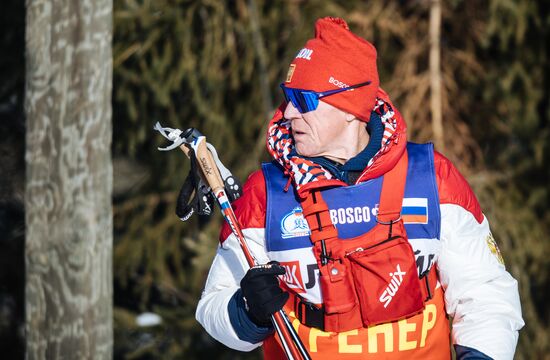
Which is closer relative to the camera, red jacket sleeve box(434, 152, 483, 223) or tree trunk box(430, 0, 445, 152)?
red jacket sleeve box(434, 152, 483, 223)

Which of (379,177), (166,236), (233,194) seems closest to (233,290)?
(233,194)

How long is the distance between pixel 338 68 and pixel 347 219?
1.48 ft

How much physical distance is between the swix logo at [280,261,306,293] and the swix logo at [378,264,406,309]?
231 mm

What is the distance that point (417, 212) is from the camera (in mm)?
2840

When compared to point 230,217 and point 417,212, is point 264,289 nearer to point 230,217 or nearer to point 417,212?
point 230,217

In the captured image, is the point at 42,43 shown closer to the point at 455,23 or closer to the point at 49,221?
the point at 49,221

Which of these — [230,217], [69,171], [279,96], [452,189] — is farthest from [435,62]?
[230,217]

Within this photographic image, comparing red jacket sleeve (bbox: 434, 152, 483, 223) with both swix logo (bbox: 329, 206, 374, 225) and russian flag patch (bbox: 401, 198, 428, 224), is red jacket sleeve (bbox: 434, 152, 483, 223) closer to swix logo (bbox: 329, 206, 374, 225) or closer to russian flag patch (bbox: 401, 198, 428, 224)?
russian flag patch (bbox: 401, 198, 428, 224)

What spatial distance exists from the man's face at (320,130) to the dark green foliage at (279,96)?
3390 mm

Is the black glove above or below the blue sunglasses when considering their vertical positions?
below

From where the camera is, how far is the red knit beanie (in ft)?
9.64

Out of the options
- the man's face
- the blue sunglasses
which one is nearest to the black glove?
the man's face

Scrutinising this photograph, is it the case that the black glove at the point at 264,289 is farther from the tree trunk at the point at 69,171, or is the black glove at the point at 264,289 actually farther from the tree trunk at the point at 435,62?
the tree trunk at the point at 435,62

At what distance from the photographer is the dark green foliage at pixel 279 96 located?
6.42 meters
